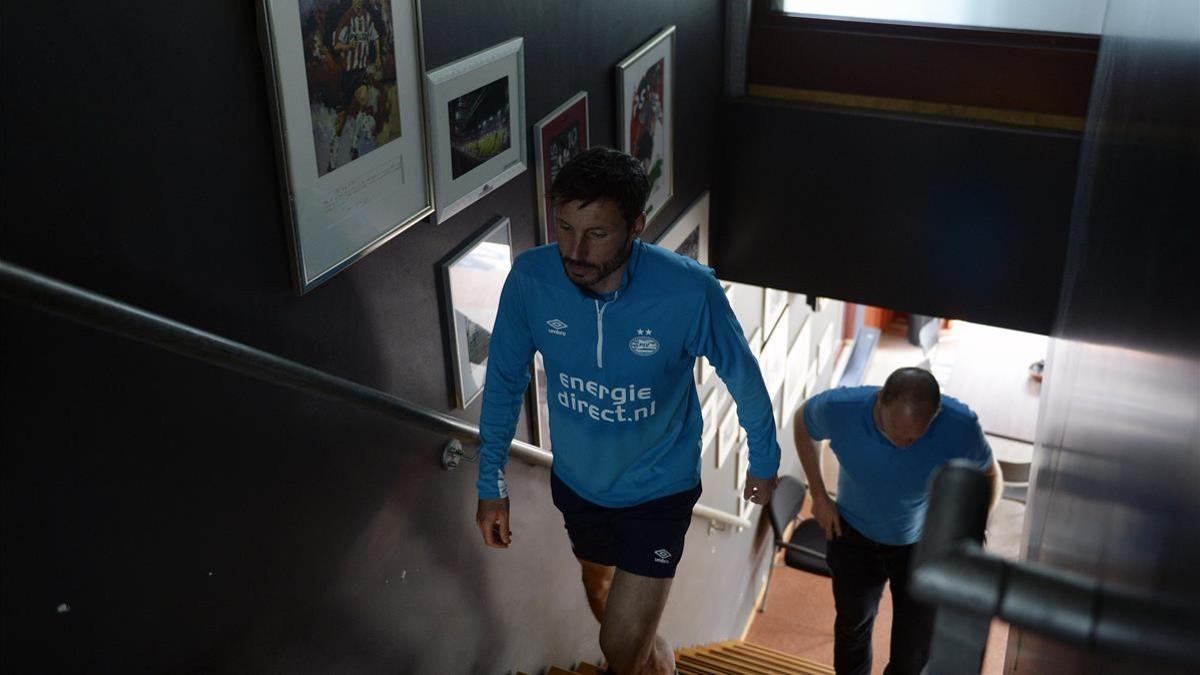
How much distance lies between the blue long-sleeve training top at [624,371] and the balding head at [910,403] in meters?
1.09

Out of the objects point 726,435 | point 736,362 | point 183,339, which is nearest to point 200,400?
point 183,339

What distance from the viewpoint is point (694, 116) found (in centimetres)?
500

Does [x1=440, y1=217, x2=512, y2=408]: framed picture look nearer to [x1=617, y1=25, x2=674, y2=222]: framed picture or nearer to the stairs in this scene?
[x1=617, y1=25, x2=674, y2=222]: framed picture

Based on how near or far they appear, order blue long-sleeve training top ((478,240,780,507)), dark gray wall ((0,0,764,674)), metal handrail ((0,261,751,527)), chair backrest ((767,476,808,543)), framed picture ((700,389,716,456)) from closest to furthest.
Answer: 1. metal handrail ((0,261,751,527))
2. dark gray wall ((0,0,764,674))
3. blue long-sleeve training top ((478,240,780,507))
4. framed picture ((700,389,716,456))
5. chair backrest ((767,476,808,543))

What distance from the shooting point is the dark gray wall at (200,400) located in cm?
168

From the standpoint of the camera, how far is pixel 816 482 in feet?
13.4

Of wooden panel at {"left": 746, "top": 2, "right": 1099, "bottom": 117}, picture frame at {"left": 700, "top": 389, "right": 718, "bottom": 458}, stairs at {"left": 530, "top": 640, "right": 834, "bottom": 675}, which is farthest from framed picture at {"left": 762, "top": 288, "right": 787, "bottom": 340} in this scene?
stairs at {"left": 530, "top": 640, "right": 834, "bottom": 675}

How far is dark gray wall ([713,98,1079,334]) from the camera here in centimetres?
495

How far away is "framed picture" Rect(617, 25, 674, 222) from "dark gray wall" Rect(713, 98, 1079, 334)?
2.61 feet

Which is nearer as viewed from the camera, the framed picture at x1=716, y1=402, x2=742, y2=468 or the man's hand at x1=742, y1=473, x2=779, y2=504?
the man's hand at x1=742, y1=473, x2=779, y2=504

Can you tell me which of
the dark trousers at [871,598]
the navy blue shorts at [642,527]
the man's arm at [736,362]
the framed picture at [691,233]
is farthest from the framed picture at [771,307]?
the man's arm at [736,362]

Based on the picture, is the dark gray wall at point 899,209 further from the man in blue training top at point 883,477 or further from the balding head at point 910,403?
the balding head at point 910,403

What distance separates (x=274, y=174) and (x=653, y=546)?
1282mm

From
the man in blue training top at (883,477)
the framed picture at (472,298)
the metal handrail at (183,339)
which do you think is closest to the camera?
the metal handrail at (183,339)
